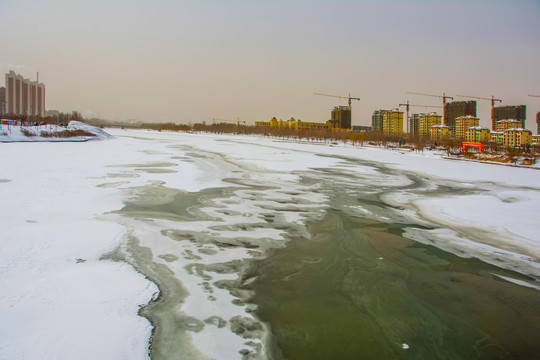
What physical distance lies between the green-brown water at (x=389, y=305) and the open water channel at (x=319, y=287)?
0.01 metres

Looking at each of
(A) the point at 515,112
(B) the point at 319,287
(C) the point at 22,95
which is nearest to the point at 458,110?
(A) the point at 515,112

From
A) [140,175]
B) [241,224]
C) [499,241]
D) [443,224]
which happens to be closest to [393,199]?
[443,224]

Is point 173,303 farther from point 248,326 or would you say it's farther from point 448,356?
point 448,356

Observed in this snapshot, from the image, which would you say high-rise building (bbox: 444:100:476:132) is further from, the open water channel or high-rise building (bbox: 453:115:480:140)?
the open water channel

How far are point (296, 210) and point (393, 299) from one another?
428 cm

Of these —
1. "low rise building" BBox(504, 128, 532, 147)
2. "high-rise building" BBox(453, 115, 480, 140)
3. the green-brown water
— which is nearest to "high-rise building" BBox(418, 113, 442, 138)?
"high-rise building" BBox(453, 115, 480, 140)

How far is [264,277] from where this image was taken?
15.0 feet

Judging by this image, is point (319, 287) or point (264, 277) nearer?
point (319, 287)

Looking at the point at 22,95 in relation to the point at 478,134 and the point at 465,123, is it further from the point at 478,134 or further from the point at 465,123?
the point at 465,123

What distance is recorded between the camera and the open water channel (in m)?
3.18

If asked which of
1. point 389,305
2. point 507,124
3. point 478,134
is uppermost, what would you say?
point 507,124

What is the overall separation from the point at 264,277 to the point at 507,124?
132899 millimetres

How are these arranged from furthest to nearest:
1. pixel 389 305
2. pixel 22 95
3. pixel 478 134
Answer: pixel 22 95 → pixel 478 134 → pixel 389 305

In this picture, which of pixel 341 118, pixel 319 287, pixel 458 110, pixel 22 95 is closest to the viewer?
pixel 319 287
